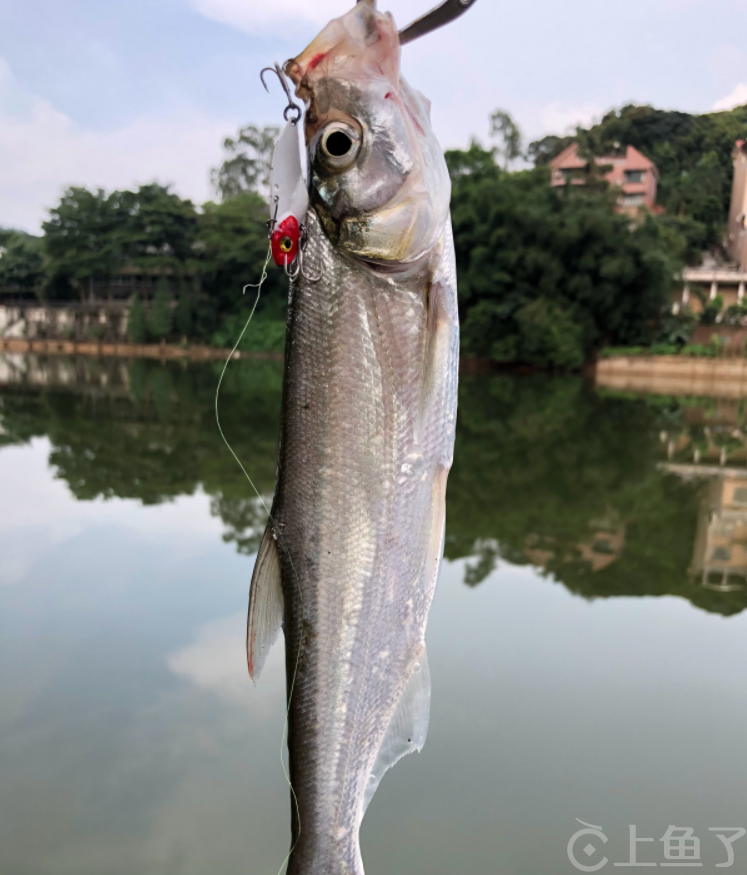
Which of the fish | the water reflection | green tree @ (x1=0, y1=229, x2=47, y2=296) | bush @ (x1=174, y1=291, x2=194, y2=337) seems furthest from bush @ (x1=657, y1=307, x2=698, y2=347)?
green tree @ (x1=0, y1=229, x2=47, y2=296)

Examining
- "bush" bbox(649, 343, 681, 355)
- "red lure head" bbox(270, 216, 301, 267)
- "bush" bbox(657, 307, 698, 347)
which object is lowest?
"red lure head" bbox(270, 216, 301, 267)

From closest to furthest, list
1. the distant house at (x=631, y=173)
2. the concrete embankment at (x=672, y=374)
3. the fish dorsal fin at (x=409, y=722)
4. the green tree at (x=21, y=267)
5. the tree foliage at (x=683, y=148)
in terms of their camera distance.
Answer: the fish dorsal fin at (x=409, y=722), the concrete embankment at (x=672, y=374), the distant house at (x=631, y=173), the tree foliage at (x=683, y=148), the green tree at (x=21, y=267)

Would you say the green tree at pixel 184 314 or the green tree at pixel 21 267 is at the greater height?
the green tree at pixel 21 267

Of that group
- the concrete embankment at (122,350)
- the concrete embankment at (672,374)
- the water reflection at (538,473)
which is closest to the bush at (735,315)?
the concrete embankment at (672,374)

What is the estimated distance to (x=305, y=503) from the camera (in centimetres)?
129

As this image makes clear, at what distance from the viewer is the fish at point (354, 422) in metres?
1.23

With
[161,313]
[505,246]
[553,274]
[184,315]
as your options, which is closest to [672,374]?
[553,274]

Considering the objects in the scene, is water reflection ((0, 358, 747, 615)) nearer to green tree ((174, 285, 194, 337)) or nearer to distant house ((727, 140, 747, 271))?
green tree ((174, 285, 194, 337))

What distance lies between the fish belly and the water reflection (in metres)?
4.15

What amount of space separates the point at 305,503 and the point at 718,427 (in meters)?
13.7

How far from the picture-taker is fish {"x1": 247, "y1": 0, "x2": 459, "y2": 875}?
4.05 ft

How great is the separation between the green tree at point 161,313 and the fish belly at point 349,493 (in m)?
37.0

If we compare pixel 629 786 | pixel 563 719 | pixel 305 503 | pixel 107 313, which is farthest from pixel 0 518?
pixel 107 313

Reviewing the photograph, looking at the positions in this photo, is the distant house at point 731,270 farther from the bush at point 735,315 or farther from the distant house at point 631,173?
the distant house at point 631,173
